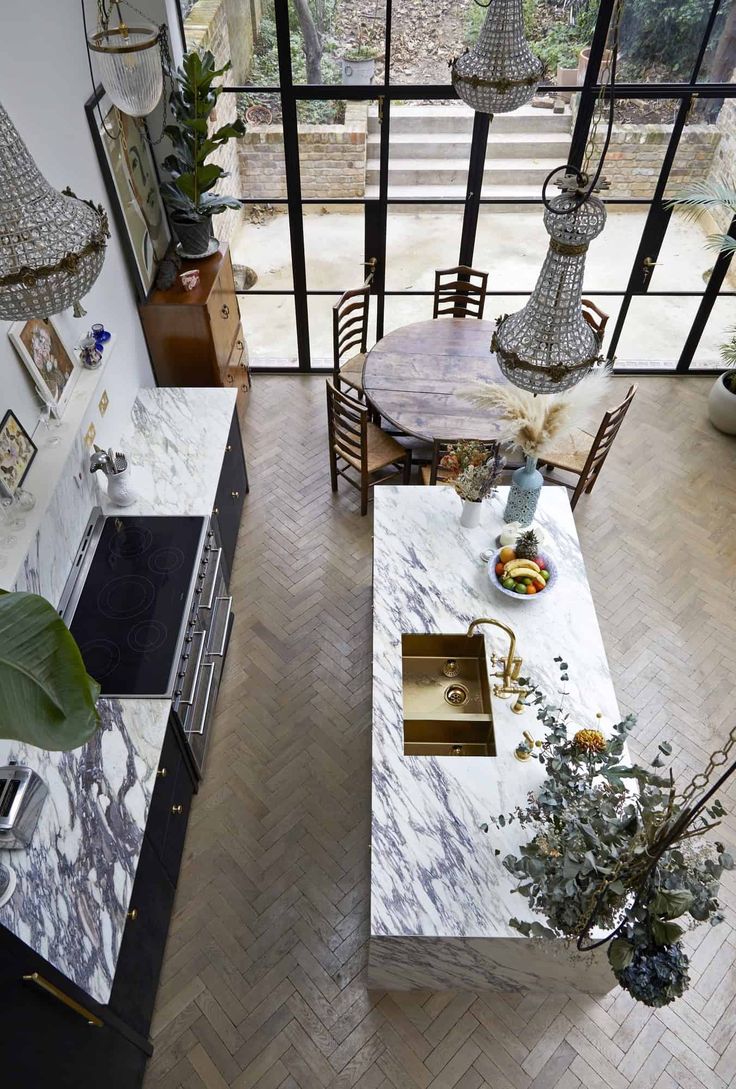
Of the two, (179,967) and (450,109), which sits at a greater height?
(450,109)

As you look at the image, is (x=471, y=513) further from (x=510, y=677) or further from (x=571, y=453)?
(x=571, y=453)

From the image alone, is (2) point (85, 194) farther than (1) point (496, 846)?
Yes


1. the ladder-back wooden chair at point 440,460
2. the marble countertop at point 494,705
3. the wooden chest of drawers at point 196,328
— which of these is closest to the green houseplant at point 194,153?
the wooden chest of drawers at point 196,328

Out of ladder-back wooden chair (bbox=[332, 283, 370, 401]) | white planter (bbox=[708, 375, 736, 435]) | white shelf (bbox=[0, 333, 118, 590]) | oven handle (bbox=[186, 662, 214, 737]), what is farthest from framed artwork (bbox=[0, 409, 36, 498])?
white planter (bbox=[708, 375, 736, 435])

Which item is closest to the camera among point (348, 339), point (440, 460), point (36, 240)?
point (36, 240)

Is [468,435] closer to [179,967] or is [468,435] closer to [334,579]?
[334,579]

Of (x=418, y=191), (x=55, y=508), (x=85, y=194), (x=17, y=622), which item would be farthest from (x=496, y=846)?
(x=418, y=191)

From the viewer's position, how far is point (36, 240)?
164 centimetres

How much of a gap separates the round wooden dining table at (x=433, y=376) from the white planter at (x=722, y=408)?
6.04 feet

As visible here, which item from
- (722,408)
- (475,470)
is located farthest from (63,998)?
(722,408)

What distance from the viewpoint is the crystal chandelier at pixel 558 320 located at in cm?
207

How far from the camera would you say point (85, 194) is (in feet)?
12.9

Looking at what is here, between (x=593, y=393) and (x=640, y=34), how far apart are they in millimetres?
2888

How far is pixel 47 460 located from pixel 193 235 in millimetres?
2403
